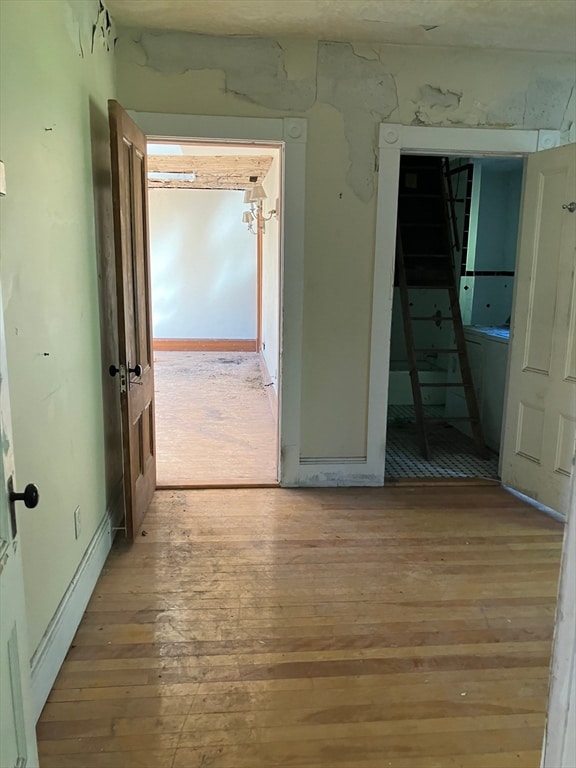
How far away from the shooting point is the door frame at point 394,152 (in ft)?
11.0

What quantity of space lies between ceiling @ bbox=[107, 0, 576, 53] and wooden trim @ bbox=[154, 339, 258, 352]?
649 cm

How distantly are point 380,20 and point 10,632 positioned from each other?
10.4 feet

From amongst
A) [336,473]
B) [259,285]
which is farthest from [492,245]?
[259,285]

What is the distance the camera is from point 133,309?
2.94 m

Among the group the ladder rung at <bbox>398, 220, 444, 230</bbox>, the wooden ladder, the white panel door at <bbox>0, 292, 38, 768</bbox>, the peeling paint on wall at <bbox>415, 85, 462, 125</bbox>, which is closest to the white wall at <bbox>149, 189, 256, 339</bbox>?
the wooden ladder

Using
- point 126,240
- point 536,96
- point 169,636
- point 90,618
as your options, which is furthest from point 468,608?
point 536,96

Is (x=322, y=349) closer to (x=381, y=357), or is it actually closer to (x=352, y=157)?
(x=381, y=357)

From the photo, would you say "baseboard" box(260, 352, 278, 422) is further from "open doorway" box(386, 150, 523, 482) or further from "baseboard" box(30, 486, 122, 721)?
"baseboard" box(30, 486, 122, 721)

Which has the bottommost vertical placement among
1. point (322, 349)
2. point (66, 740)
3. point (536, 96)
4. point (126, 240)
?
point (66, 740)

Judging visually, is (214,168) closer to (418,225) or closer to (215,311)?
(418,225)

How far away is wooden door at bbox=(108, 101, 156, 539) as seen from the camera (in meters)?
2.60

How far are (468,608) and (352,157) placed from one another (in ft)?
8.44

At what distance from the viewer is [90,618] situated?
2291 mm

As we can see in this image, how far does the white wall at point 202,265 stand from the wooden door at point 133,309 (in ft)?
20.0
